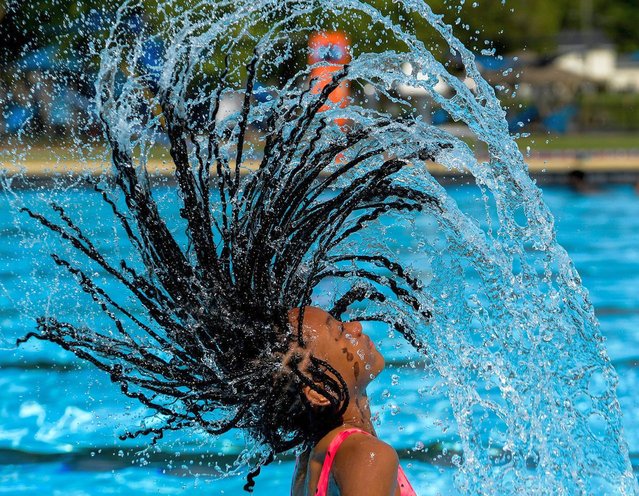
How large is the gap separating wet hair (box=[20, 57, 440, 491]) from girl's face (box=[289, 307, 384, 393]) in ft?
0.10

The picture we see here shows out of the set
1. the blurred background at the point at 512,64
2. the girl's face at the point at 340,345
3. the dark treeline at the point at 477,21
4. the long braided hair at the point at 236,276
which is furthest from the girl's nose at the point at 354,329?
the dark treeline at the point at 477,21

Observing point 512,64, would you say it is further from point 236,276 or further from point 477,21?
point 236,276

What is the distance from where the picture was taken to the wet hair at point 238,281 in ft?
8.28

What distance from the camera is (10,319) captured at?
800cm

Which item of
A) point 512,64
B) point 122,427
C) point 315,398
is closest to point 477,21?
point 512,64

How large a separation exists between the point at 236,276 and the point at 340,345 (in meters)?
0.30

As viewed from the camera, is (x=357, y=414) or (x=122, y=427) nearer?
(x=357, y=414)

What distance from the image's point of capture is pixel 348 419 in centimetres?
255

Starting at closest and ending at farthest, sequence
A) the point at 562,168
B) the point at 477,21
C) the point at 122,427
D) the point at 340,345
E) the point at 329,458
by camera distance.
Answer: the point at 329,458, the point at 340,345, the point at 122,427, the point at 562,168, the point at 477,21

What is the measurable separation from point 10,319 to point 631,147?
1777 centimetres

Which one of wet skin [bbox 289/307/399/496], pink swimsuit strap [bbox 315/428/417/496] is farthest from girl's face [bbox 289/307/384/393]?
pink swimsuit strap [bbox 315/428/417/496]

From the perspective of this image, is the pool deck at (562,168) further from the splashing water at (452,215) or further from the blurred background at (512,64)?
the splashing water at (452,215)

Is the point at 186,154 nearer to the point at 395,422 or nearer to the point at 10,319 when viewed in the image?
the point at 395,422

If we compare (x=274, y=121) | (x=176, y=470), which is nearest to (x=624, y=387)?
(x=176, y=470)
